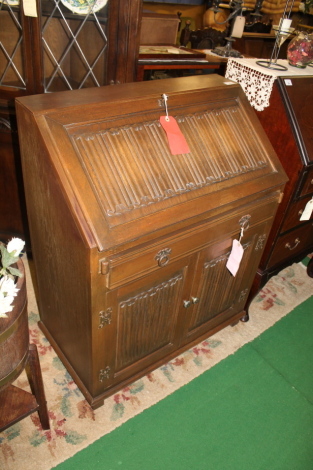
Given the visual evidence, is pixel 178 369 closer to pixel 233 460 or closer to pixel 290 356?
pixel 233 460

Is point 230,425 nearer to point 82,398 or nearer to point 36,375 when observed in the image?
point 82,398

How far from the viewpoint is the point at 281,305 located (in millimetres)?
2303

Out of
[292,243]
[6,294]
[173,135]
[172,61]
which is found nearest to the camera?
[6,294]

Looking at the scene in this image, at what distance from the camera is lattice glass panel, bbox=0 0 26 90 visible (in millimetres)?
1706

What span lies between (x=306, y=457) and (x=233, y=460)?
0.34 metres

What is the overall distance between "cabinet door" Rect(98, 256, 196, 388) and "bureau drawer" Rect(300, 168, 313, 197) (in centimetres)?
74

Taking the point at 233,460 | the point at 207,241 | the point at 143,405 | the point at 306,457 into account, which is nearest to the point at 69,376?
the point at 143,405

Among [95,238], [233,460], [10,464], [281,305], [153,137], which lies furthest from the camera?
[281,305]

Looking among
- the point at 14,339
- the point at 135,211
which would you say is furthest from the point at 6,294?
the point at 135,211

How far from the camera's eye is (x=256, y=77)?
1.71 m

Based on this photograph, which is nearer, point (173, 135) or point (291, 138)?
point (173, 135)

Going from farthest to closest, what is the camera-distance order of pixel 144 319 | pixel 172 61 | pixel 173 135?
pixel 172 61
pixel 144 319
pixel 173 135

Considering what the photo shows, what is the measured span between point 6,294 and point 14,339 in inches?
5.6

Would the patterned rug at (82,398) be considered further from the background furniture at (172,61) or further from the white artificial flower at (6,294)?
the background furniture at (172,61)
